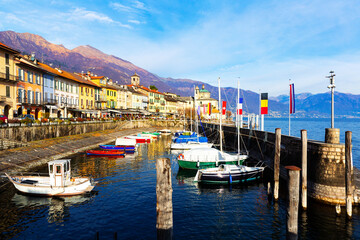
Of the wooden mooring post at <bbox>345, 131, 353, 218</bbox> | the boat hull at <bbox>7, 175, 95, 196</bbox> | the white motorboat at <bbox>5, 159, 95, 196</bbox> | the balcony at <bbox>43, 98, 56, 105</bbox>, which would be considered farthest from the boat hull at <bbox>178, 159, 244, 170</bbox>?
the balcony at <bbox>43, 98, 56, 105</bbox>

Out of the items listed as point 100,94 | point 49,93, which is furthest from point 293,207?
point 100,94

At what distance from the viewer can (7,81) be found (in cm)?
4191

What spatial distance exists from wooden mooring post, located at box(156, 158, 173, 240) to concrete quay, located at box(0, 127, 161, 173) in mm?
25050

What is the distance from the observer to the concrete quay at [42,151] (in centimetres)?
2723

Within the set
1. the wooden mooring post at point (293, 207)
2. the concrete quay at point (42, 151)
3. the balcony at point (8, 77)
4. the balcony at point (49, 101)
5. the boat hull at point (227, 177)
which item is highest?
the balcony at point (8, 77)

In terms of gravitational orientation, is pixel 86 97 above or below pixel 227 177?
above

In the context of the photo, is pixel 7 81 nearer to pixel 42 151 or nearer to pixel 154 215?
pixel 42 151

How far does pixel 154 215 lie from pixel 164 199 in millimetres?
9825

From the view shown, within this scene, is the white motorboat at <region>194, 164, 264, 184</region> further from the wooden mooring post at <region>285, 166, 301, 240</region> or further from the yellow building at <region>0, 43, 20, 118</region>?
the yellow building at <region>0, 43, 20, 118</region>

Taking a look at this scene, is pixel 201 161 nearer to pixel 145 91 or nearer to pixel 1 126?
pixel 1 126

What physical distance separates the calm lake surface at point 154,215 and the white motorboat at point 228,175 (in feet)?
2.80

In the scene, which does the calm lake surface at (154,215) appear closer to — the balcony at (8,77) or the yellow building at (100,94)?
the balcony at (8,77)

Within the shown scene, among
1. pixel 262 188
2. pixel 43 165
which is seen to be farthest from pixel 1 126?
pixel 262 188

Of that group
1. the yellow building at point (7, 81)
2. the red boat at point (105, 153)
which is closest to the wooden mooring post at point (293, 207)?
the red boat at point (105, 153)
